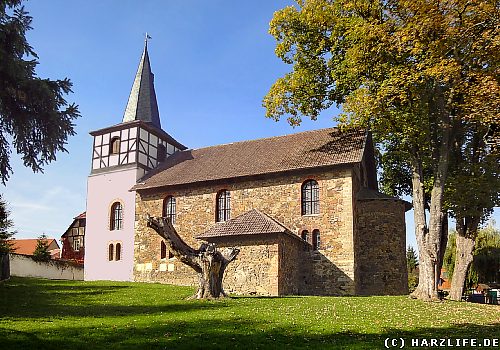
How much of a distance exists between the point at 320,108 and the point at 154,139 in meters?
15.7

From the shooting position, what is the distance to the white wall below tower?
3297cm

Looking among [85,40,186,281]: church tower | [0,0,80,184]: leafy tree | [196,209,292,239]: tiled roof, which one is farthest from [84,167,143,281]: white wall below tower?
[0,0,80,184]: leafy tree

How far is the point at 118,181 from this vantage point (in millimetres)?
34750

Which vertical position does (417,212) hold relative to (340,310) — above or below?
above

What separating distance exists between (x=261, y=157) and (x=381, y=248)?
28.9ft

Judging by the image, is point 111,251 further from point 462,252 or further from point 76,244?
point 462,252

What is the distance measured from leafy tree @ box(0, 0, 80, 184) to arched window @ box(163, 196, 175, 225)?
16471 millimetres

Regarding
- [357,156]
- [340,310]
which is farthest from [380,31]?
[340,310]

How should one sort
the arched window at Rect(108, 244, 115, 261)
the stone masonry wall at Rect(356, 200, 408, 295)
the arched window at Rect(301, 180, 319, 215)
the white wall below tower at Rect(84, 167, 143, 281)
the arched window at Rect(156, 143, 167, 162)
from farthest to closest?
the arched window at Rect(156, 143, 167, 162), the arched window at Rect(108, 244, 115, 261), the white wall below tower at Rect(84, 167, 143, 281), the arched window at Rect(301, 180, 319, 215), the stone masonry wall at Rect(356, 200, 408, 295)

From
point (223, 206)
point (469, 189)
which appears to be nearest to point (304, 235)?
point (223, 206)

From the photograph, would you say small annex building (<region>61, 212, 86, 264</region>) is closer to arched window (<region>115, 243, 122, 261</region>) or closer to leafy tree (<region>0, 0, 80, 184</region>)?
arched window (<region>115, 243, 122, 261</region>)

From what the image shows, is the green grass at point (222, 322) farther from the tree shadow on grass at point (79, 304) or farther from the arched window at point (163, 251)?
the arched window at point (163, 251)

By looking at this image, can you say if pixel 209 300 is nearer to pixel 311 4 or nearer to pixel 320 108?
pixel 320 108

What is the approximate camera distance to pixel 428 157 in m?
24.7
